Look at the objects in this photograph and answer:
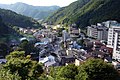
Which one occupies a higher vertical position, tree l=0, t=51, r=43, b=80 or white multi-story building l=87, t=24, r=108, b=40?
tree l=0, t=51, r=43, b=80

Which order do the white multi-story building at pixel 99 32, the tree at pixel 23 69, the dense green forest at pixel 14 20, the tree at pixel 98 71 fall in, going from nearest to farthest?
the tree at pixel 23 69, the tree at pixel 98 71, the white multi-story building at pixel 99 32, the dense green forest at pixel 14 20

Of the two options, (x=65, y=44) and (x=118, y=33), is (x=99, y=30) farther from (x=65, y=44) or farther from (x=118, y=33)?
(x=118, y=33)

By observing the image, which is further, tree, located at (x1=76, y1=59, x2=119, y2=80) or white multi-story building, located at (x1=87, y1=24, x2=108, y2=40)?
white multi-story building, located at (x1=87, y1=24, x2=108, y2=40)

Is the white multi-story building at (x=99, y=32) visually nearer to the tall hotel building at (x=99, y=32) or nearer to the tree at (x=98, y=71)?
the tall hotel building at (x=99, y=32)

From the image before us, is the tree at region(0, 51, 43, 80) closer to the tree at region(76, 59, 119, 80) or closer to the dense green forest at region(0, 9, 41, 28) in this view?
the tree at region(76, 59, 119, 80)

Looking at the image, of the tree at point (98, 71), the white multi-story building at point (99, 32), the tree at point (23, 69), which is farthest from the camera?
the white multi-story building at point (99, 32)

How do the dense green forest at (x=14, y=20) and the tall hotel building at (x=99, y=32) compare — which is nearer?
the tall hotel building at (x=99, y=32)

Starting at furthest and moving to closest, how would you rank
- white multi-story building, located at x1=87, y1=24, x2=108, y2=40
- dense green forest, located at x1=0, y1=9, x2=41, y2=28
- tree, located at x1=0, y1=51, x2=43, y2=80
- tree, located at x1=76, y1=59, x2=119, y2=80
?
dense green forest, located at x1=0, y1=9, x2=41, y2=28, white multi-story building, located at x1=87, y1=24, x2=108, y2=40, tree, located at x1=76, y1=59, x2=119, y2=80, tree, located at x1=0, y1=51, x2=43, y2=80

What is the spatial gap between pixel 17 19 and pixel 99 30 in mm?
31881

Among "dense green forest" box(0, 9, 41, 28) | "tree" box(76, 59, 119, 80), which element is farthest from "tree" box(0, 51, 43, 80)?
"dense green forest" box(0, 9, 41, 28)

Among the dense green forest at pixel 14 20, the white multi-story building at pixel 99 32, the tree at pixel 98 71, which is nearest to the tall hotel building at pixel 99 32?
the white multi-story building at pixel 99 32

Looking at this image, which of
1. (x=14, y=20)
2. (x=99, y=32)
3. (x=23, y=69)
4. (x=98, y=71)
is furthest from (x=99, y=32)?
(x=23, y=69)

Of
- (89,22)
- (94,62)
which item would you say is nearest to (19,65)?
(94,62)

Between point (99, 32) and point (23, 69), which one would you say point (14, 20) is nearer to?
point (99, 32)
